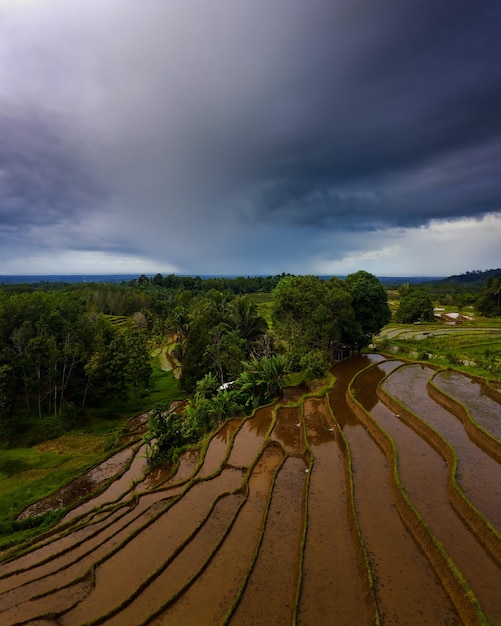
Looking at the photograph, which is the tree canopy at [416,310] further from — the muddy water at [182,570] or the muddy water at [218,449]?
the muddy water at [182,570]

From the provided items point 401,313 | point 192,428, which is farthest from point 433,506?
point 401,313

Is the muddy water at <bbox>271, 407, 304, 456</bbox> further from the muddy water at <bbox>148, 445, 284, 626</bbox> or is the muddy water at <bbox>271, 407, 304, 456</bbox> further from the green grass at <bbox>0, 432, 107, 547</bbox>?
the green grass at <bbox>0, 432, 107, 547</bbox>

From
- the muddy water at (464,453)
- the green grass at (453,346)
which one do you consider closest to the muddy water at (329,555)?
the muddy water at (464,453)

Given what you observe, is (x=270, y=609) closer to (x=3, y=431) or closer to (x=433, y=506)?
(x=433, y=506)

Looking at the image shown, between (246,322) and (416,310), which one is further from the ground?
(246,322)

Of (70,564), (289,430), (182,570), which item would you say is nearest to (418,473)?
(289,430)

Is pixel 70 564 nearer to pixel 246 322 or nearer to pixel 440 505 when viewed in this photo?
pixel 440 505
